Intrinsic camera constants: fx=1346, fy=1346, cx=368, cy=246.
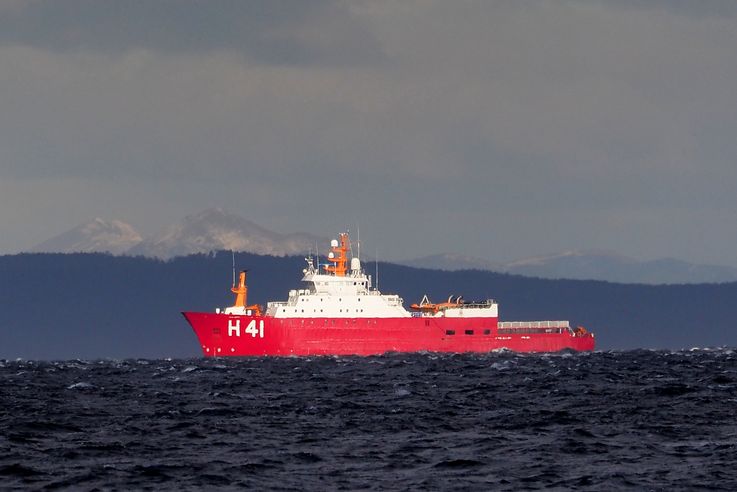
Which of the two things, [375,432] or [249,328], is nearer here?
[375,432]

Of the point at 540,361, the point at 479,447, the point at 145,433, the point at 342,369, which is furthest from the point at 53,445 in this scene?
the point at 540,361

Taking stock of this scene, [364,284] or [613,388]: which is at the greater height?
[364,284]

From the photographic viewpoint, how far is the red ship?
317 feet

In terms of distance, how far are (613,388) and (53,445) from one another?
28.5 meters

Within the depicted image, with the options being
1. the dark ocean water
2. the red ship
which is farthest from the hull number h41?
the dark ocean water

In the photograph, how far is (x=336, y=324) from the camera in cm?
9725

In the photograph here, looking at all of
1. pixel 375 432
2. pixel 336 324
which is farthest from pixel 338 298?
pixel 375 432

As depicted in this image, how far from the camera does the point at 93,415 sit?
49.4 metres

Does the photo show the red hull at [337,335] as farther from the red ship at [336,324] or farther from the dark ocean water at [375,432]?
the dark ocean water at [375,432]

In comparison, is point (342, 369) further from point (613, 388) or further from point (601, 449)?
point (601, 449)

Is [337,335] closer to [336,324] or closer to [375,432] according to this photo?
[336,324]

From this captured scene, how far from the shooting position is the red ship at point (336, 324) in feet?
317

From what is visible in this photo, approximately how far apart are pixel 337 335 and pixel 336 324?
2.62 feet

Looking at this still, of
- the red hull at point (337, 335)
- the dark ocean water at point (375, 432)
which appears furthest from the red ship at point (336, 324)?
the dark ocean water at point (375, 432)
